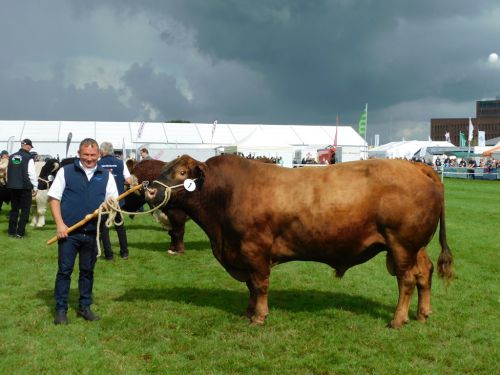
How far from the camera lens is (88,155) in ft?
19.7

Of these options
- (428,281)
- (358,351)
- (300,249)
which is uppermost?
(300,249)

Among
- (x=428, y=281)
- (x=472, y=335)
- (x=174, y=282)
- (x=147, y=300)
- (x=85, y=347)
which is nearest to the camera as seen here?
(x=85, y=347)

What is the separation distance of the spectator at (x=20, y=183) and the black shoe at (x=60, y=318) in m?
6.59

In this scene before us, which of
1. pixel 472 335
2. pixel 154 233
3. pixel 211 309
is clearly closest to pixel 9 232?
pixel 154 233

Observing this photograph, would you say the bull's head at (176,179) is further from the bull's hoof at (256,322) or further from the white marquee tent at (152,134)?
the white marquee tent at (152,134)

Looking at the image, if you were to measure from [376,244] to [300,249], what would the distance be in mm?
888

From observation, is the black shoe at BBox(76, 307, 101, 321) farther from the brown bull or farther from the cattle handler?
the brown bull

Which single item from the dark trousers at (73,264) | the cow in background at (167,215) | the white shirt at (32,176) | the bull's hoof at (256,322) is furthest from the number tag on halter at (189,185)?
the white shirt at (32,176)

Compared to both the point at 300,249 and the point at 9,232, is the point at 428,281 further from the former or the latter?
the point at 9,232

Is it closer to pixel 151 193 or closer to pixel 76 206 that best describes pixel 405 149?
pixel 151 193

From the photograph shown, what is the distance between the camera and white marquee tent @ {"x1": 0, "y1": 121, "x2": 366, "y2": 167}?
162 feet

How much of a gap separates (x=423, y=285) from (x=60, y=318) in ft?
14.3

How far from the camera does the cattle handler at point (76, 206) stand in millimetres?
5973

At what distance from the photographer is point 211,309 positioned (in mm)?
6840
